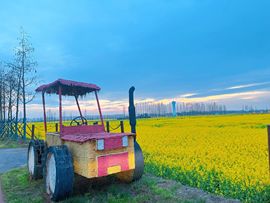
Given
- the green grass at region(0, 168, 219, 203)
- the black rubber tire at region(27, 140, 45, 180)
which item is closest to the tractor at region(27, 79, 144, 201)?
the green grass at region(0, 168, 219, 203)

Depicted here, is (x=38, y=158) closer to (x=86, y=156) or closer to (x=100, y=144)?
(x=86, y=156)

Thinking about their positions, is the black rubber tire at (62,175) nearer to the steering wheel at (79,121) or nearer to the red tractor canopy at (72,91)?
the red tractor canopy at (72,91)

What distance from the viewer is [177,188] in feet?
16.5

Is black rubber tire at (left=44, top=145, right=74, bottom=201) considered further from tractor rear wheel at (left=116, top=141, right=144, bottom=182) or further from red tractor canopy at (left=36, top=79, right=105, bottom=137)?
tractor rear wheel at (left=116, top=141, right=144, bottom=182)

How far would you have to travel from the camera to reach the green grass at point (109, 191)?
447 centimetres

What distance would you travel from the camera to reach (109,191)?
16.1ft

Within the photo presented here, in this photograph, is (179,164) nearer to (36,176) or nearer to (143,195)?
(143,195)

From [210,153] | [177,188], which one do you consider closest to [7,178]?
[177,188]

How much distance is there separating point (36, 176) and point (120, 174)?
222 cm

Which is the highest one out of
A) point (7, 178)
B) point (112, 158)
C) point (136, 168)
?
point (112, 158)

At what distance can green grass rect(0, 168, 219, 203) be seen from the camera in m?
4.47

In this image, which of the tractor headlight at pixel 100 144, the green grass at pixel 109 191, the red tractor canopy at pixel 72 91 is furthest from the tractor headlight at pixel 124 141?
the red tractor canopy at pixel 72 91

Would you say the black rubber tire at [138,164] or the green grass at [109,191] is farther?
the black rubber tire at [138,164]

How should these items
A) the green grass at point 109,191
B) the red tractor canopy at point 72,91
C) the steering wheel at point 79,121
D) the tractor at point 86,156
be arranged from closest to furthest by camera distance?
the tractor at point 86,156
the green grass at point 109,191
the red tractor canopy at point 72,91
the steering wheel at point 79,121
